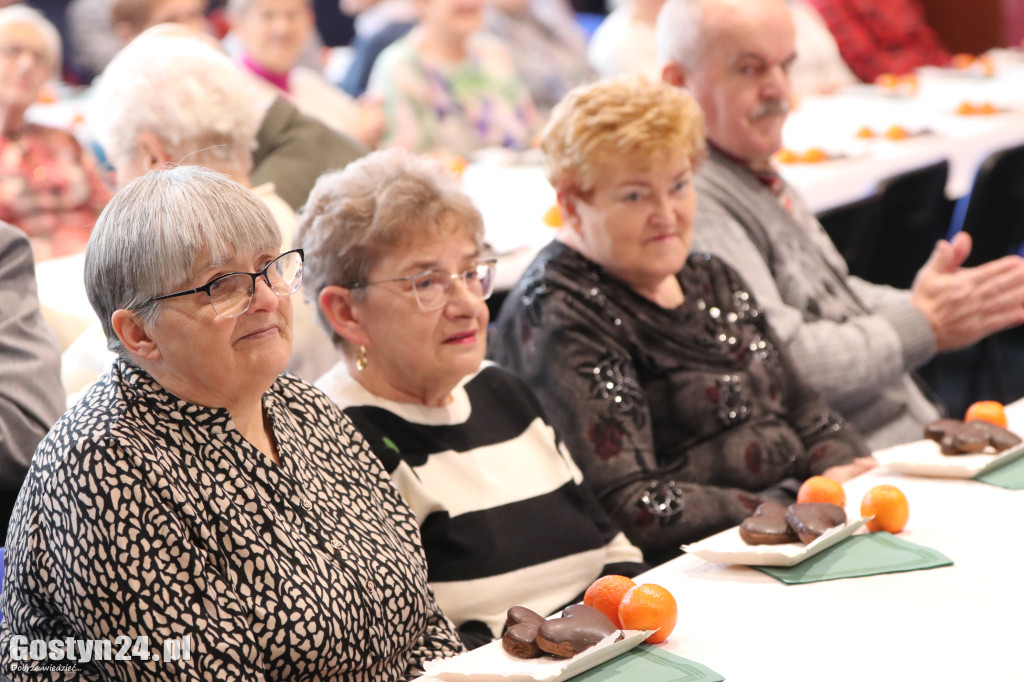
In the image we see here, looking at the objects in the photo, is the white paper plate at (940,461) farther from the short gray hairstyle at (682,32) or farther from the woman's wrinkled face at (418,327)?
the short gray hairstyle at (682,32)

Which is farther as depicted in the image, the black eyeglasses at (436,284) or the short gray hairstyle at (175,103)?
the short gray hairstyle at (175,103)

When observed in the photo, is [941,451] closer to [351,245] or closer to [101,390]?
[351,245]

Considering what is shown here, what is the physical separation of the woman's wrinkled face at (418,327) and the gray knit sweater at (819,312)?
34.8 inches

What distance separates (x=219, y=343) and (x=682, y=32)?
1.78m

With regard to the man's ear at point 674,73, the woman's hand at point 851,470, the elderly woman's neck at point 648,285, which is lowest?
the woman's hand at point 851,470

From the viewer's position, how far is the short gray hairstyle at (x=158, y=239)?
141 cm

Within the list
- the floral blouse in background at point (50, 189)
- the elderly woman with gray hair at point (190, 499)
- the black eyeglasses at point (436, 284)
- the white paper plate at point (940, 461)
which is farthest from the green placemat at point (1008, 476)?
the floral blouse in background at point (50, 189)

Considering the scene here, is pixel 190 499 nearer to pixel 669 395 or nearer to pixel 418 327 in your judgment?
pixel 418 327

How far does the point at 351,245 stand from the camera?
1.89 meters

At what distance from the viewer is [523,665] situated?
1.39 m

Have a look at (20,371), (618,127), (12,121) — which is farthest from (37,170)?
(618,127)

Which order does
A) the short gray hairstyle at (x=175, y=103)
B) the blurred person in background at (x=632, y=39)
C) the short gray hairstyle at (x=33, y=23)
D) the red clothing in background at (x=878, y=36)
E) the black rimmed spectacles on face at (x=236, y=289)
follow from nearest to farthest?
the black rimmed spectacles on face at (x=236, y=289) < the short gray hairstyle at (x=175, y=103) < the short gray hairstyle at (x=33, y=23) < the blurred person in background at (x=632, y=39) < the red clothing in background at (x=878, y=36)

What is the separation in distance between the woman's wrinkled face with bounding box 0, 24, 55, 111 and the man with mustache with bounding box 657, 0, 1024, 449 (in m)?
2.23

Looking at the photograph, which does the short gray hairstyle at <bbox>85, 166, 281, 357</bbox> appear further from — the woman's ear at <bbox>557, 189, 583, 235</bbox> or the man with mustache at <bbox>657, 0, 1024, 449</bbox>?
the man with mustache at <bbox>657, 0, 1024, 449</bbox>
